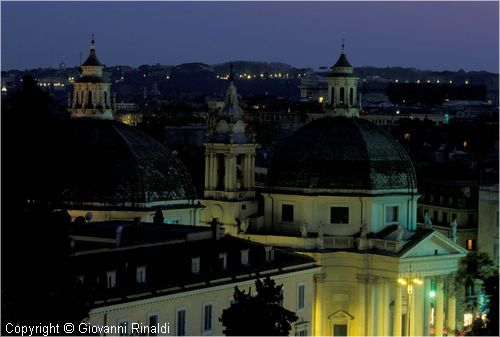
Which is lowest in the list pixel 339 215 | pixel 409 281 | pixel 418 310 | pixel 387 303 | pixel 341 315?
pixel 341 315

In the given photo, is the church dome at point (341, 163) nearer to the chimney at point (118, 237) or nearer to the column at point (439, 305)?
the column at point (439, 305)

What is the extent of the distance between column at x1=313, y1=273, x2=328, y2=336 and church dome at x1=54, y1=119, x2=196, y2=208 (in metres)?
7.42

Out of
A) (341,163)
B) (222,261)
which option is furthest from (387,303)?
(222,261)

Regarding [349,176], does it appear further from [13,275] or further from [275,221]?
[13,275]

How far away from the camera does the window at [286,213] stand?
9550 centimetres

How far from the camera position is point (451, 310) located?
316ft

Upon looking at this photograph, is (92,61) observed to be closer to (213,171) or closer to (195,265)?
(213,171)

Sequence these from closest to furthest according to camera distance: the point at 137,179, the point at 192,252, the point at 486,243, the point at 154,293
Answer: the point at 154,293 < the point at 192,252 < the point at 137,179 < the point at 486,243

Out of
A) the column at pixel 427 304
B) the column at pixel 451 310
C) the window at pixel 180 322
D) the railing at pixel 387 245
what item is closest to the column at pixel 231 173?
the railing at pixel 387 245

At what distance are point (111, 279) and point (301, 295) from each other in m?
14.2

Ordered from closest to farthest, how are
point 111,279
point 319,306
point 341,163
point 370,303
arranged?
point 111,279, point 319,306, point 370,303, point 341,163

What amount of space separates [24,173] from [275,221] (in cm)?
4283

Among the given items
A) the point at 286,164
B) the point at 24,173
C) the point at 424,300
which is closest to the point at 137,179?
the point at 286,164

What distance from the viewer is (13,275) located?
2056 inches
